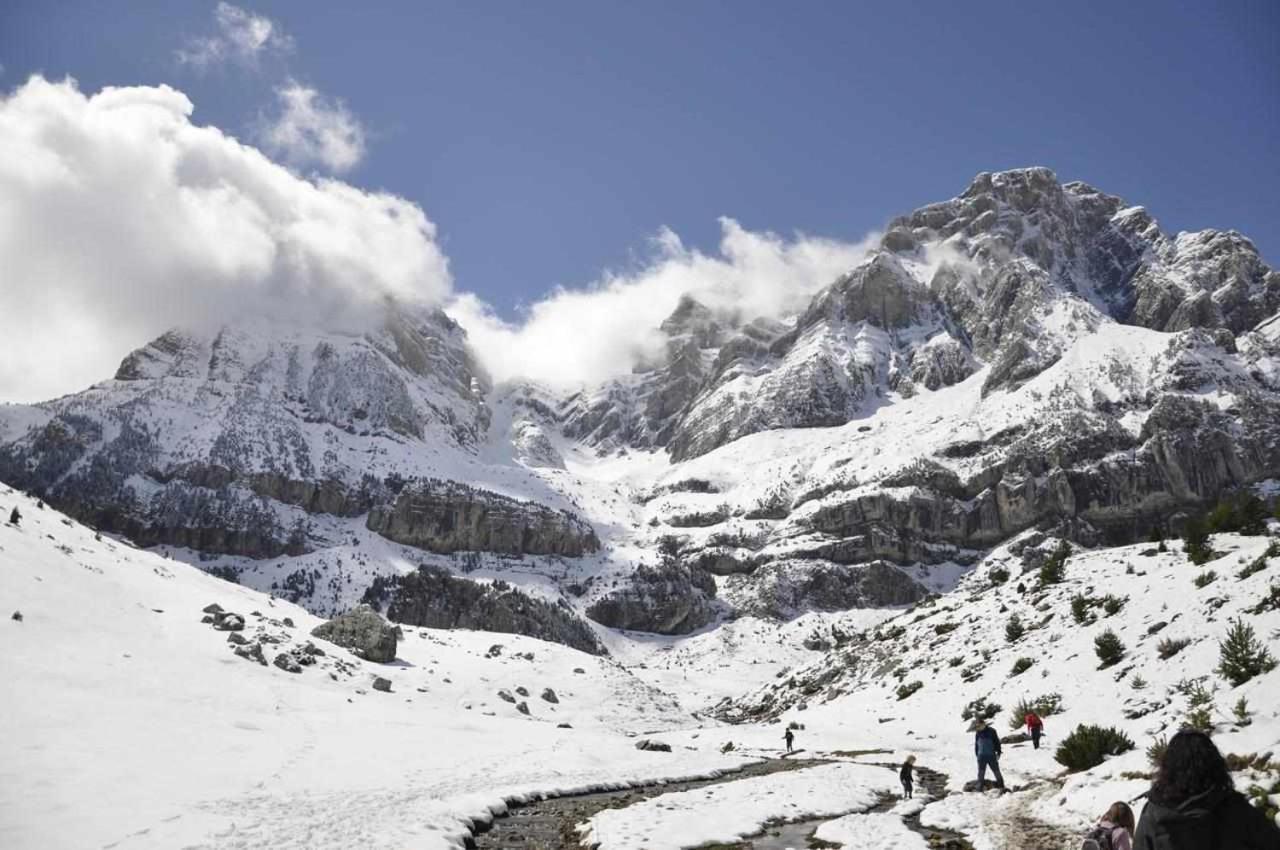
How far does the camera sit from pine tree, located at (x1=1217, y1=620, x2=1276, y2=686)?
1706cm

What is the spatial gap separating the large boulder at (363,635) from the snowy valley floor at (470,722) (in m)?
1.76

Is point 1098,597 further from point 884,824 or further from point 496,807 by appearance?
point 496,807

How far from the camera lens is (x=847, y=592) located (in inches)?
6826

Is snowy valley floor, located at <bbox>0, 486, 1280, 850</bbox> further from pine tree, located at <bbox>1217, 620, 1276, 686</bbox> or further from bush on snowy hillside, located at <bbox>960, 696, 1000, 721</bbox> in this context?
bush on snowy hillside, located at <bbox>960, 696, 1000, 721</bbox>

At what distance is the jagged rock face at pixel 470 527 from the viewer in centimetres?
19138

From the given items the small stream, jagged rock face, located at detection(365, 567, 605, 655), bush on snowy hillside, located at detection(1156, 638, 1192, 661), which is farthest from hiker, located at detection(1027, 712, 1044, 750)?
jagged rock face, located at detection(365, 567, 605, 655)

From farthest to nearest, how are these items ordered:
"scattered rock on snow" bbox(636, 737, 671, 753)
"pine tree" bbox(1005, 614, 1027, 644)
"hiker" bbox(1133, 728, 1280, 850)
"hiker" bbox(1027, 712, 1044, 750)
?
"scattered rock on snow" bbox(636, 737, 671, 753)
"pine tree" bbox(1005, 614, 1027, 644)
"hiker" bbox(1027, 712, 1044, 750)
"hiker" bbox(1133, 728, 1280, 850)

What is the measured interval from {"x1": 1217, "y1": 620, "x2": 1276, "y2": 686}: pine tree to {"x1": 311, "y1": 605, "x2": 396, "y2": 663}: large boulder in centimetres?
5050

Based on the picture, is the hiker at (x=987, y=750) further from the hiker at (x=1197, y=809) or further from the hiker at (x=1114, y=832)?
the hiker at (x=1197, y=809)

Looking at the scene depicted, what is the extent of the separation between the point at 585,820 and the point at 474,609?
13903 centimetres

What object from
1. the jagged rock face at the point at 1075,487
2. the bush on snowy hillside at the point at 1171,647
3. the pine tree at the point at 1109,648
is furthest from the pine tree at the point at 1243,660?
the jagged rock face at the point at 1075,487

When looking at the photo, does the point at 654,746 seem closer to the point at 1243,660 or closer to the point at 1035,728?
the point at 1035,728

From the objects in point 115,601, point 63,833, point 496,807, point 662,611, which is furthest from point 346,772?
point 662,611

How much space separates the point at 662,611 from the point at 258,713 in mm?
142213
